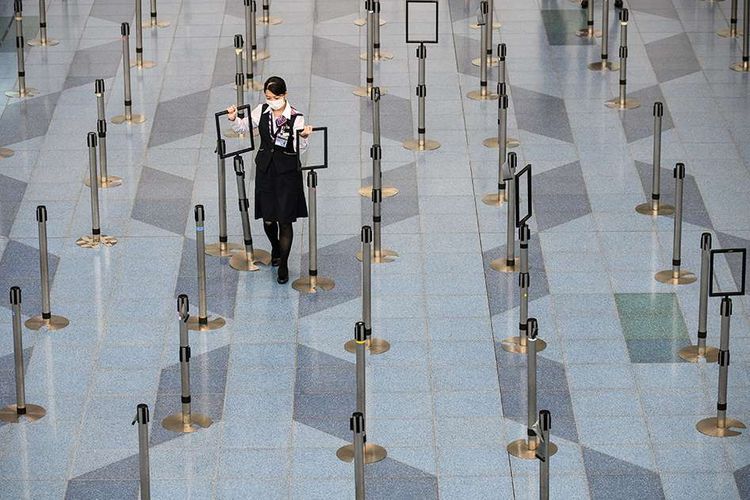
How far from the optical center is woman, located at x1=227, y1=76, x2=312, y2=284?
42.1 ft

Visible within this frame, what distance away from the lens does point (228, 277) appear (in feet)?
44.1

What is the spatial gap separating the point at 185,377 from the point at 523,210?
3770 millimetres

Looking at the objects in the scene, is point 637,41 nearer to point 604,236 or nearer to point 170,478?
point 604,236

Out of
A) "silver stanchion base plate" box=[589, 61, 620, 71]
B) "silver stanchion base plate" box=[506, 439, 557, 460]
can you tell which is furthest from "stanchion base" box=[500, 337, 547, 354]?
"silver stanchion base plate" box=[589, 61, 620, 71]

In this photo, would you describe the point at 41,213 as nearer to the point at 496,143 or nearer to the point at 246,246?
the point at 246,246

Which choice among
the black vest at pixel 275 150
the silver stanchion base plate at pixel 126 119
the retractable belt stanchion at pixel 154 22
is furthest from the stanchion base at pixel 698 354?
the retractable belt stanchion at pixel 154 22

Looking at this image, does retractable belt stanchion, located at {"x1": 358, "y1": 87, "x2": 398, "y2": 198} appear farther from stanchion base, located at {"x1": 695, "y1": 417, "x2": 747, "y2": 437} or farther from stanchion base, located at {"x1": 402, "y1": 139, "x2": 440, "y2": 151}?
stanchion base, located at {"x1": 695, "y1": 417, "x2": 747, "y2": 437}

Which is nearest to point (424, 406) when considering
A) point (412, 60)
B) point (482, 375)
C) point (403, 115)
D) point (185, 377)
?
→ point (482, 375)

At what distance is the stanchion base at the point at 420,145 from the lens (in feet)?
51.6

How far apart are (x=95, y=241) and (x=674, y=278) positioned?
14.8 ft

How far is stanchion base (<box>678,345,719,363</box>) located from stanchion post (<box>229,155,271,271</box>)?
334cm

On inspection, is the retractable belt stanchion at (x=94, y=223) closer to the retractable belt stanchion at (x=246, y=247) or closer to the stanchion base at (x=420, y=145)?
the retractable belt stanchion at (x=246, y=247)

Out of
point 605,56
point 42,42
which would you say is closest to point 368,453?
point 605,56

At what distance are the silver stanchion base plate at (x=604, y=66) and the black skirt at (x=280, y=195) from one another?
5404 millimetres
